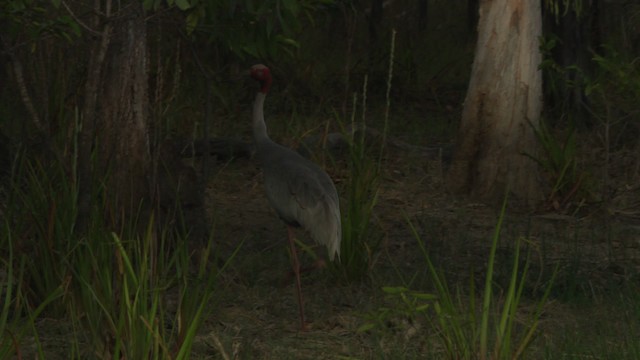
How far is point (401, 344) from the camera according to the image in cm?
558

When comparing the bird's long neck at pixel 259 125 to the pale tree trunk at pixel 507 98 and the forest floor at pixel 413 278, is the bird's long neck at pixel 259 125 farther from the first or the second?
the pale tree trunk at pixel 507 98

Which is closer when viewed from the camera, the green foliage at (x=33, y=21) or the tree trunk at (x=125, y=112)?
the green foliage at (x=33, y=21)

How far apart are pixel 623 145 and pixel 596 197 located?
2.19 meters

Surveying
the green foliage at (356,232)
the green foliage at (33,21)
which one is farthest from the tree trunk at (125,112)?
the green foliage at (356,232)

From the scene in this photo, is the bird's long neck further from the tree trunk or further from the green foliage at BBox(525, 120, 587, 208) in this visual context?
the green foliage at BBox(525, 120, 587, 208)

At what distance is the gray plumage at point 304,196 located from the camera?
6305 mm

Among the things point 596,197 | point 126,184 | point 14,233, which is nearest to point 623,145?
point 596,197

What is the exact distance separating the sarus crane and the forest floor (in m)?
0.31

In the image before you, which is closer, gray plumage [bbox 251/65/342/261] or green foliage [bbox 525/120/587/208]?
gray plumage [bbox 251/65/342/261]

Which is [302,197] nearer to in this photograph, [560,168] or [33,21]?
[33,21]

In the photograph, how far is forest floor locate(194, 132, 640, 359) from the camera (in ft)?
18.4

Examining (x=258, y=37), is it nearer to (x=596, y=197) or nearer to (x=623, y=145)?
(x=596, y=197)

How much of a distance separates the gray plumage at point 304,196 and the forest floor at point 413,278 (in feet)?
1.09

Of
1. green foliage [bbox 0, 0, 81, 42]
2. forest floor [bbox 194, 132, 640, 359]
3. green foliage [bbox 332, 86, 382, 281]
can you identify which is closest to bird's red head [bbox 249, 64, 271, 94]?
green foliage [bbox 332, 86, 382, 281]
